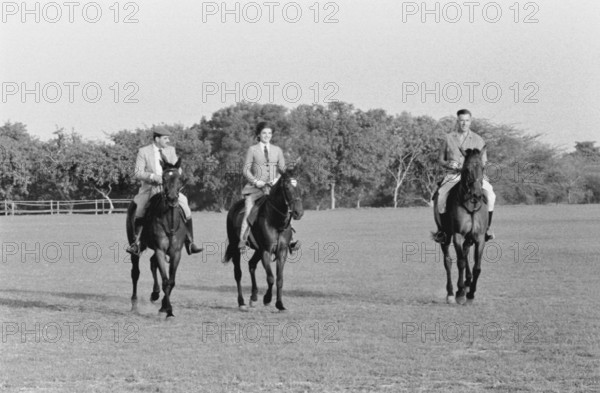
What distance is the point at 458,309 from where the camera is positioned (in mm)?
12359

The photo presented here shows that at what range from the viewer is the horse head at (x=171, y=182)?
11.4m

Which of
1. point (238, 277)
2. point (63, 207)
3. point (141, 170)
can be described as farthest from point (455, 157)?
point (63, 207)

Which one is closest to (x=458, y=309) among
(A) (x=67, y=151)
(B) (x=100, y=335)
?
(B) (x=100, y=335)

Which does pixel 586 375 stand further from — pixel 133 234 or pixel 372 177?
pixel 372 177

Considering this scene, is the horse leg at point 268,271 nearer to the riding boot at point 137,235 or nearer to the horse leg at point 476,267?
the riding boot at point 137,235

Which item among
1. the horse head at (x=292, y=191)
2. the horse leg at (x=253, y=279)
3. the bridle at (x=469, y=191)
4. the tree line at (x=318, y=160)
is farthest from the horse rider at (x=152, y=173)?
the tree line at (x=318, y=160)

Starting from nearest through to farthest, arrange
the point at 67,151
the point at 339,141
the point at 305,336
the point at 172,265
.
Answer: the point at 305,336 < the point at 172,265 < the point at 67,151 < the point at 339,141

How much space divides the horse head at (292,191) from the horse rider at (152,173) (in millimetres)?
1471

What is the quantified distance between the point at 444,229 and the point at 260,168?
311 cm

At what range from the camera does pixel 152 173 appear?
487 inches

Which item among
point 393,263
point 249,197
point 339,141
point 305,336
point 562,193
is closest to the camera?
point 305,336

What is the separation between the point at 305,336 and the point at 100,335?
248 centimetres

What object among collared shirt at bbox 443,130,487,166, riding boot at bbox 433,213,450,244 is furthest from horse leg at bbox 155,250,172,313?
collared shirt at bbox 443,130,487,166

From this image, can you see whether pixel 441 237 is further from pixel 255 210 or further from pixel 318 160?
pixel 318 160
